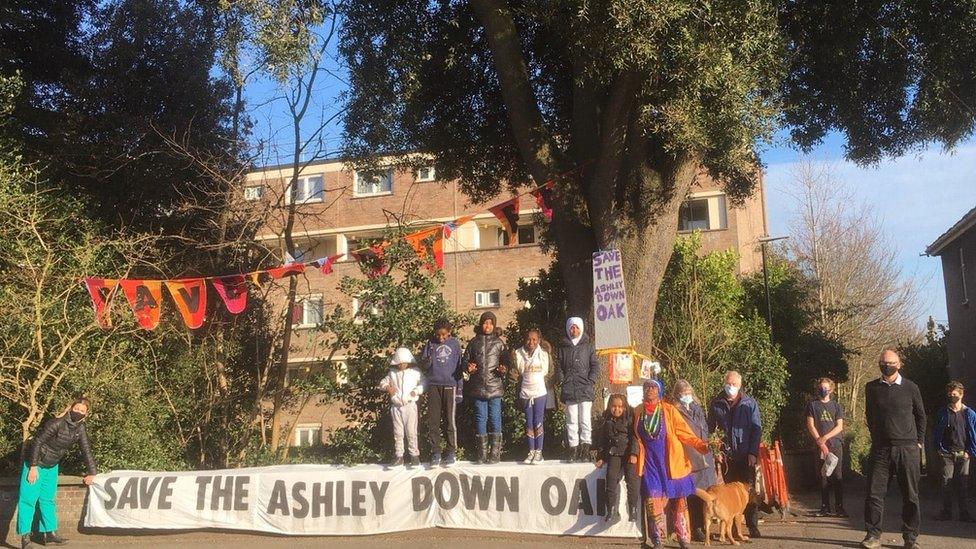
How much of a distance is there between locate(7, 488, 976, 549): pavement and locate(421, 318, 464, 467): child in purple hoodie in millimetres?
1157

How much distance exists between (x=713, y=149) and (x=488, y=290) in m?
22.7

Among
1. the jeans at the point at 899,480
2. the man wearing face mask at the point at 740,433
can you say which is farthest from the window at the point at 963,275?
the jeans at the point at 899,480

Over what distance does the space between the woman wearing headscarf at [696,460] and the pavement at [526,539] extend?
491 millimetres

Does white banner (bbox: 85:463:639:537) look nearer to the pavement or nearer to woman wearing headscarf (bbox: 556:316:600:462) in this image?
the pavement

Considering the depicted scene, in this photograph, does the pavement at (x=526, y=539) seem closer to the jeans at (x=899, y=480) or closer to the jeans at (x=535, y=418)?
the jeans at (x=899, y=480)

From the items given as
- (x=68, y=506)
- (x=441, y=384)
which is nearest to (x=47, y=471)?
(x=68, y=506)

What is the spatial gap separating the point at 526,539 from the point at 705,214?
24623 millimetres

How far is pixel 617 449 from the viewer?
9.83 meters

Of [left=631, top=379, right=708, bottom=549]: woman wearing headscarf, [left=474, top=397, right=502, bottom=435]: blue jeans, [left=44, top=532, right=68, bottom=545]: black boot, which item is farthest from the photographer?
[left=44, top=532, right=68, bottom=545]: black boot

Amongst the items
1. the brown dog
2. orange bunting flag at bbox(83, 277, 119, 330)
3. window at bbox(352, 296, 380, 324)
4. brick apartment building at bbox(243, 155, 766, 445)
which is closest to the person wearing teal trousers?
orange bunting flag at bbox(83, 277, 119, 330)

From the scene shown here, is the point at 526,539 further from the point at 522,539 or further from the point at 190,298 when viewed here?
the point at 190,298

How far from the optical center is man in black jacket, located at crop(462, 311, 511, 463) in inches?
452

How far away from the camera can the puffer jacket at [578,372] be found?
10984 millimetres

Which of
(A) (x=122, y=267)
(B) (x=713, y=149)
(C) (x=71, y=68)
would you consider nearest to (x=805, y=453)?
(B) (x=713, y=149)
